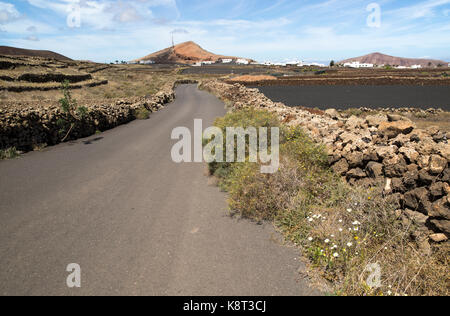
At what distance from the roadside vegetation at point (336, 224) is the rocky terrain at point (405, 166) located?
262 millimetres

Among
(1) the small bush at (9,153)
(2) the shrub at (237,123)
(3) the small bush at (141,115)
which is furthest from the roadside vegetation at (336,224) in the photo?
(3) the small bush at (141,115)

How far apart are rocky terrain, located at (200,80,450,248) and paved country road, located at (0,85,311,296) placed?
2515 millimetres

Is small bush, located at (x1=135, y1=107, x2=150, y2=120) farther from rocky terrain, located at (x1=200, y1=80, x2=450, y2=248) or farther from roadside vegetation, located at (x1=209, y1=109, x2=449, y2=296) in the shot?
rocky terrain, located at (x1=200, y1=80, x2=450, y2=248)

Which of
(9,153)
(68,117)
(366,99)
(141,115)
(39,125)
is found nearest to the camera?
(9,153)

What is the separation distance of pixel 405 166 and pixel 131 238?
20.1ft

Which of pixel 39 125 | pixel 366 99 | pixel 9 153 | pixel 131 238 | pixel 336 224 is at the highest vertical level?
pixel 366 99

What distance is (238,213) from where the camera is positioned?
6.40 metres

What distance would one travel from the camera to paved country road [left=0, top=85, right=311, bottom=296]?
4.13 metres

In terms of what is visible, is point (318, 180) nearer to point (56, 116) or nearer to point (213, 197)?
point (213, 197)

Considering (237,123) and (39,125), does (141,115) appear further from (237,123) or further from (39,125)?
(237,123)

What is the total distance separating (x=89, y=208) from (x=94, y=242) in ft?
5.58


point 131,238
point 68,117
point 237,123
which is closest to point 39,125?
point 68,117

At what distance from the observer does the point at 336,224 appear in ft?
16.3
